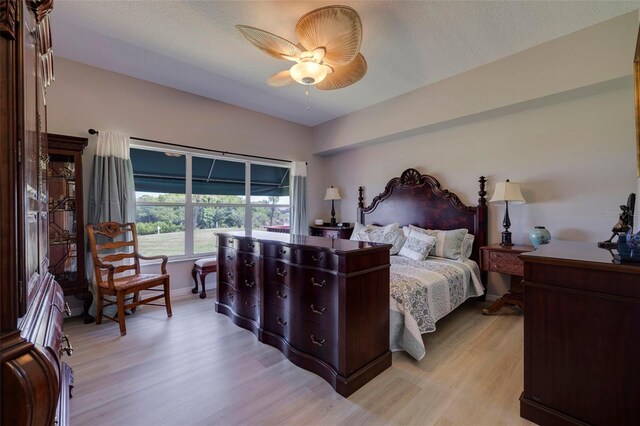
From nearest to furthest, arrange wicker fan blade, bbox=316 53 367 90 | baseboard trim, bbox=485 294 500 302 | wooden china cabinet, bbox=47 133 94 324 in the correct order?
wicker fan blade, bbox=316 53 367 90 < wooden china cabinet, bbox=47 133 94 324 < baseboard trim, bbox=485 294 500 302

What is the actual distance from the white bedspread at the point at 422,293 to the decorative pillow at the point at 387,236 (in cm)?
36

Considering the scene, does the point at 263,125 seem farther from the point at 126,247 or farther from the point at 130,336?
the point at 130,336

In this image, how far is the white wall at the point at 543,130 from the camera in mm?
2646

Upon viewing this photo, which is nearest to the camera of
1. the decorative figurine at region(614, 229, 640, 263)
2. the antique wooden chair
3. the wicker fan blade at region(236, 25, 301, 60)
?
the decorative figurine at region(614, 229, 640, 263)

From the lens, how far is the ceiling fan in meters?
1.90

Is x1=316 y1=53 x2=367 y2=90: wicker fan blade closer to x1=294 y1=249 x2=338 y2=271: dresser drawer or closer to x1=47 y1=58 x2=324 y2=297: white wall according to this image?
x1=294 y1=249 x2=338 y2=271: dresser drawer

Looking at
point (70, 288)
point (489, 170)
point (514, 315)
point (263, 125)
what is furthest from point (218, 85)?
point (514, 315)

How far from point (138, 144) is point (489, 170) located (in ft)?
15.2

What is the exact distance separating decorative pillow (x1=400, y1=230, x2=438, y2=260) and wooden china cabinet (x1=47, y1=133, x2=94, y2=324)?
12.3 ft

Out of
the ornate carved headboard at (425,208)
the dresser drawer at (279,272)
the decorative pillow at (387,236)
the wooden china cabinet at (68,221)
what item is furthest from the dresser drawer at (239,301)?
the ornate carved headboard at (425,208)

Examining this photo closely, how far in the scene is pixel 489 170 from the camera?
3.59 metres

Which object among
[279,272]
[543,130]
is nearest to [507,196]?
[543,130]

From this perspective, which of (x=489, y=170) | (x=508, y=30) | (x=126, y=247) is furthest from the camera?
(x=489, y=170)

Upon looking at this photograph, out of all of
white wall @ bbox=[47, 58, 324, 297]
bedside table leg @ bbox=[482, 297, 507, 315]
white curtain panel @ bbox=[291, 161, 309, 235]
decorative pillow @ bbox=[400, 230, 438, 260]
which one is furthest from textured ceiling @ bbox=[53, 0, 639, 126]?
bedside table leg @ bbox=[482, 297, 507, 315]
